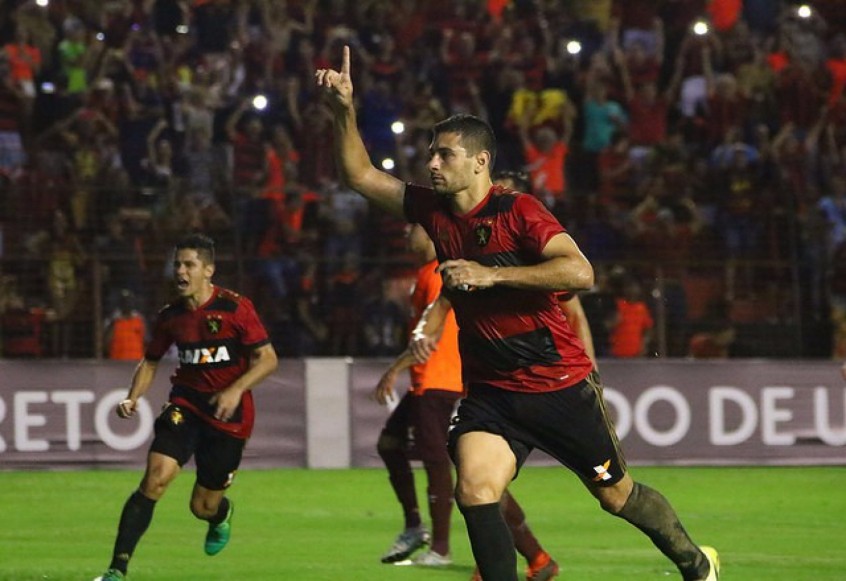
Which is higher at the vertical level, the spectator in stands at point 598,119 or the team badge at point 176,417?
the spectator in stands at point 598,119

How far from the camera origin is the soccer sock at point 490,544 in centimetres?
746

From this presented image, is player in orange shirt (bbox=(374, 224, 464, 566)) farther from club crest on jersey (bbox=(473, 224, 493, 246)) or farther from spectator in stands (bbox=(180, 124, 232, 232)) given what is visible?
spectator in stands (bbox=(180, 124, 232, 232))

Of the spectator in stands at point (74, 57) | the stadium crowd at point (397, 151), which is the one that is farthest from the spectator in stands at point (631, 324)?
the spectator in stands at point (74, 57)

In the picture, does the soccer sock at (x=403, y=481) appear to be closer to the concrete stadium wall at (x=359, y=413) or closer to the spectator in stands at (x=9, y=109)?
the concrete stadium wall at (x=359, y=413)

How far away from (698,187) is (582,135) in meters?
1.93

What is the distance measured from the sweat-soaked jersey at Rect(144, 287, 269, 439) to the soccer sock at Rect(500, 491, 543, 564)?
1.83 meters

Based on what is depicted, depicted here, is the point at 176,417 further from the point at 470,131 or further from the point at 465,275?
the point at 465,275

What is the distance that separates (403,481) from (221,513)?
123cm

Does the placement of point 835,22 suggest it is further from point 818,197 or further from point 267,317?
point 267,317

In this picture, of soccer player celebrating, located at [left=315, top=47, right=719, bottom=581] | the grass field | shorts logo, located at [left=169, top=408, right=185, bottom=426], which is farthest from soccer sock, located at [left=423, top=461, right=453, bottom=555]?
soccer player celebrating, located at [left=315, top=47, right=719, bottom=581]

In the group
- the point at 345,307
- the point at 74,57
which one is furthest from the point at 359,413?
the point at 74,57

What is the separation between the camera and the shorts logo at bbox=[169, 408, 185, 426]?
10.3 metres

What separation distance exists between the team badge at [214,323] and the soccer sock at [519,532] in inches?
81.8

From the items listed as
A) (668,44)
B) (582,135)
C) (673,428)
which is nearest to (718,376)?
(673,428)
